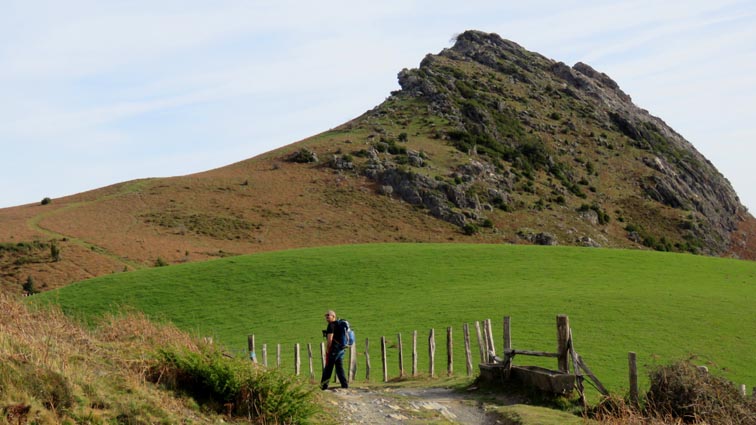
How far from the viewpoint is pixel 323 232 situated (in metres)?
96.6

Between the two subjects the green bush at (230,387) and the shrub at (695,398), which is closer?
the green bush at (230,387)

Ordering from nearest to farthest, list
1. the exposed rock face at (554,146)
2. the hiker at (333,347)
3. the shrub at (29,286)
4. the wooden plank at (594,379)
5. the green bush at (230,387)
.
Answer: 1. the green bush at (230,387)
2. the wooden plank at (594,379)
3. the hiker at (333,347)
4. the shrub at (29,286)
5. the exposed rock face at (554,146)

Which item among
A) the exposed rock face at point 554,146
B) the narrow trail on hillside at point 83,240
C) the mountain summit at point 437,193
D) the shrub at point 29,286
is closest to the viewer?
the shrub at point 29,286

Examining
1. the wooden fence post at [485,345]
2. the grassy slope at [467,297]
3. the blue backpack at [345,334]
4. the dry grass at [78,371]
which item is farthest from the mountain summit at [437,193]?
the dry grass at [78,371]

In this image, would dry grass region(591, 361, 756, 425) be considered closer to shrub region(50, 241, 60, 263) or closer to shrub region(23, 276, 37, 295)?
shrub region(23, 276, 37, 295)

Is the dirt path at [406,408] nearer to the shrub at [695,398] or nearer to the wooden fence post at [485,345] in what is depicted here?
the shrub at [695,398]

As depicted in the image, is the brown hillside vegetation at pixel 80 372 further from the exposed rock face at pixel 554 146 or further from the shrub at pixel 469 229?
the exposed rock face at pixel 554 146

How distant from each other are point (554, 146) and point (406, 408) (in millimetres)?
123062

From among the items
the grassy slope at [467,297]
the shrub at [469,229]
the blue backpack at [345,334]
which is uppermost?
the shrub at [469,229]

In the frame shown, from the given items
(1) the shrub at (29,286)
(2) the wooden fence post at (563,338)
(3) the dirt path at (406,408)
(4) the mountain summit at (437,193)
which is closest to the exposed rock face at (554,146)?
(4) the mountain summit at (437,193)

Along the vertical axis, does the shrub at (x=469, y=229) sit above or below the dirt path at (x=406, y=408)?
above

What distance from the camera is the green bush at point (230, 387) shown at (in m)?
13.7

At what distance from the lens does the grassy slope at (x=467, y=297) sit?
114ft

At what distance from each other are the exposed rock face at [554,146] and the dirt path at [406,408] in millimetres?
82963
